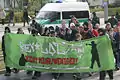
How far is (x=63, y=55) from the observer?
1100 cm

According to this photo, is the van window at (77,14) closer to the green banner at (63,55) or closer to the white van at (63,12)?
the white van at (63,12)

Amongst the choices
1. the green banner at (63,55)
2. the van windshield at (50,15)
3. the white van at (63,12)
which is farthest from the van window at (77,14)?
the green banner at (63,55)

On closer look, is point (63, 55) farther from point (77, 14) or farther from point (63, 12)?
point (77, 14)

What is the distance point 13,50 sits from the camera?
456 inches

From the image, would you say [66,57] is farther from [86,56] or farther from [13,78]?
[13,78]

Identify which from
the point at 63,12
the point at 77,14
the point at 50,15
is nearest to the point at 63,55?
the point at 50,15

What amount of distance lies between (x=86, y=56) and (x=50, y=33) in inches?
67.5

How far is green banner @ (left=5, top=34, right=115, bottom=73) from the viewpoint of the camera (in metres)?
10.9

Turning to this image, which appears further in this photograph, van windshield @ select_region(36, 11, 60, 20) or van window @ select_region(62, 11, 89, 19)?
van window @ select_region(62, 11, 89, 19)

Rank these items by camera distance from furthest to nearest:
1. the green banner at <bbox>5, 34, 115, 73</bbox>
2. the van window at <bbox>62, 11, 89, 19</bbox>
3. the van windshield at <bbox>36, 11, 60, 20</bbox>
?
1. the van window at <bbox>62, 11, 89, 19</bbox>
2. the van windshield at <bbox>36, 11, 60, 20</bbox>
3. the green banner at <bbox>5, 34, 115, 73</bbox>

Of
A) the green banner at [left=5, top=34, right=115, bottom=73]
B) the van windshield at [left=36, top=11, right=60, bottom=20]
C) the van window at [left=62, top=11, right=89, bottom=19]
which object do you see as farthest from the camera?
the van window at [left=62, top=11, right=89, bottom=19]

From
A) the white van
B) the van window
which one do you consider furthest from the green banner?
the van window

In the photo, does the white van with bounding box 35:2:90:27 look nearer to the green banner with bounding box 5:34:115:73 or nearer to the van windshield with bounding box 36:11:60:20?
the van windshield with bounding box 36:11:60:20

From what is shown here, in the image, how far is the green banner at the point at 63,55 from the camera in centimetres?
1088
